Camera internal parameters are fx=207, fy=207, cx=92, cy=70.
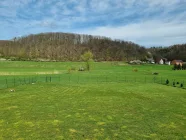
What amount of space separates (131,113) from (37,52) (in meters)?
185

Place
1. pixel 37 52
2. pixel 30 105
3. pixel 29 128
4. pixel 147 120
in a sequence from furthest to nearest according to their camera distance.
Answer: pixel 37 52, pixel 30 105, pixel 147 120, pixel 29 128

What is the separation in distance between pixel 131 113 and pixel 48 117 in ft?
23.7

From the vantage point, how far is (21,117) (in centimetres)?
1678

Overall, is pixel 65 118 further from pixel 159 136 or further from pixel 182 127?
pixel 182 127

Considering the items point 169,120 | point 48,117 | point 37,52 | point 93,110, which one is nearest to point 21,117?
point 48,117

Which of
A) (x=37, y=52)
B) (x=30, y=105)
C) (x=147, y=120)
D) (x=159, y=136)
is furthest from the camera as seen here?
(x=37, y=52)

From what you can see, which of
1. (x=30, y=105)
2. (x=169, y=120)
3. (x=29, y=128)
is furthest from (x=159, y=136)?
Answer: (x=30, y=105)

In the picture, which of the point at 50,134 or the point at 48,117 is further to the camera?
the point at 48,117

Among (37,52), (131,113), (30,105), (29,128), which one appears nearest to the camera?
(29,128)

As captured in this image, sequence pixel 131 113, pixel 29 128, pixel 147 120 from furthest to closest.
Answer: pixel 131 113 → pixel 147 120 → pixel 29 128

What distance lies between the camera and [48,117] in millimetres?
16797

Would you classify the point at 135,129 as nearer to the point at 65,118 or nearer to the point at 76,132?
the point at 76,132

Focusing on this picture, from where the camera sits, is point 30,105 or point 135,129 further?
point 30,105

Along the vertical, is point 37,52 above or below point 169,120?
above
